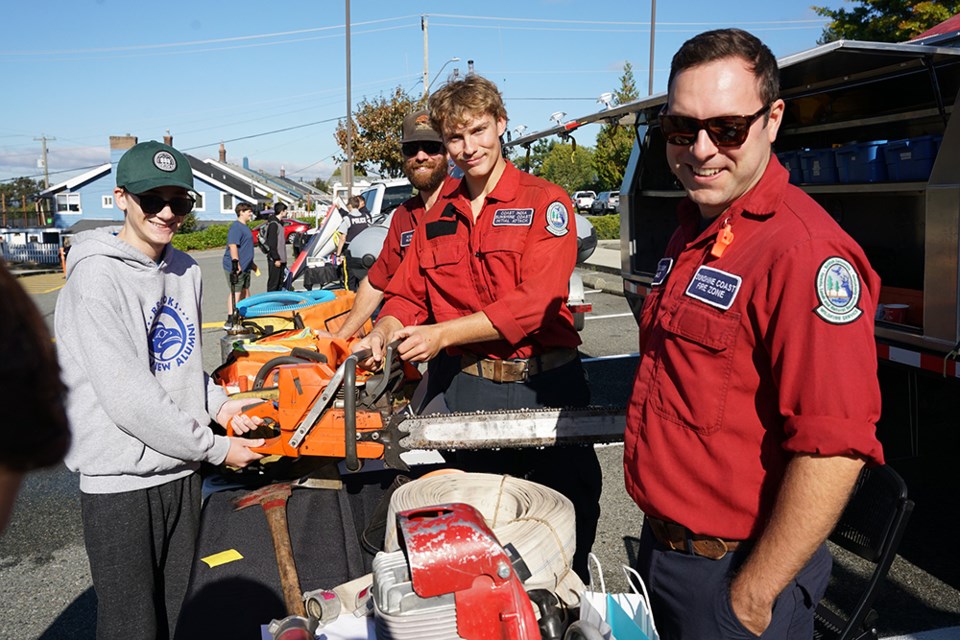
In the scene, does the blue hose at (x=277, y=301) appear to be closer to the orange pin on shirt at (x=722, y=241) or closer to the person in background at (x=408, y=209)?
the person in background at (x=408, y=209)

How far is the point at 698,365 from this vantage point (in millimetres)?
1653

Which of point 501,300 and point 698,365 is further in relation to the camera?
point 501,300

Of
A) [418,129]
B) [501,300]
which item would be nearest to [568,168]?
[418,129]

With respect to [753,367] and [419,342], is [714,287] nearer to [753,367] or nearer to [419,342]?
[753,367]

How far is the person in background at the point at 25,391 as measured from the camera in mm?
648

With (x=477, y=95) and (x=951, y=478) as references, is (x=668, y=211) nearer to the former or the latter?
(x=951, y=478)

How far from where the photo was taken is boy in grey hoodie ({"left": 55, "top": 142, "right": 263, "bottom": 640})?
7.43 feet

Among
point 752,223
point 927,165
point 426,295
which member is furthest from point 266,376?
point 927,165

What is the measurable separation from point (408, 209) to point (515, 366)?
5.06 feet

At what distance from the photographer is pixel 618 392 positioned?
6895 mm

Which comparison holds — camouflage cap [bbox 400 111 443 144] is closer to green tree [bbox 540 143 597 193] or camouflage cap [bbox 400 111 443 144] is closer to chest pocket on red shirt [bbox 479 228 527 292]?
chest pocket on red shirt [bbox 479 228 527 292]

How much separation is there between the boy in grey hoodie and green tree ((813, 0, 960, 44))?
15.9m

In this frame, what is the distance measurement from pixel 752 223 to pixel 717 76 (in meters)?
0.34

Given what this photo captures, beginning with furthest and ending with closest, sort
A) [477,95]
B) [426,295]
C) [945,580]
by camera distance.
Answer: [945,580], [426,295], [477,95]
